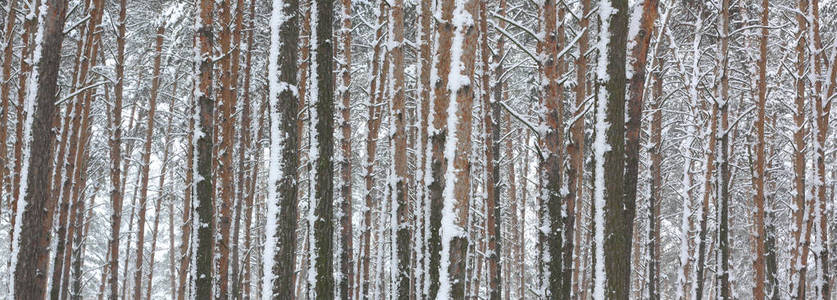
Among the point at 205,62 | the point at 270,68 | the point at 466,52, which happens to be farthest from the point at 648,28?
the point at 205,62

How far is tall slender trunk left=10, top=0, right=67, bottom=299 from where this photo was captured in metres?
8.08

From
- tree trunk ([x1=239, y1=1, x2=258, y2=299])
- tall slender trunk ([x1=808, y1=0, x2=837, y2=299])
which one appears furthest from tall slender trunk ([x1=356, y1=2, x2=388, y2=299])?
tall slender trunk ([x1=808, y1=0, x2=837, y2=299])

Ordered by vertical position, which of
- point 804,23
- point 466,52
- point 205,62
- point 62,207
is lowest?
point 62,207

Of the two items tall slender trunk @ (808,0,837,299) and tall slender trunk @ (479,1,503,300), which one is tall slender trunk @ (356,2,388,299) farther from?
tall slender trunk @ (808,0,837,299)

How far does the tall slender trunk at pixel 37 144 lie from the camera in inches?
318

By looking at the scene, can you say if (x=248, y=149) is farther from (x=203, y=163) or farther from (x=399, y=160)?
(x=399, y=160)

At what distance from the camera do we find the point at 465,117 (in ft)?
21.9

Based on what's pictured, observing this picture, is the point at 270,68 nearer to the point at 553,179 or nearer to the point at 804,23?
the point at 553,179

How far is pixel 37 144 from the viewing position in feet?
26.5

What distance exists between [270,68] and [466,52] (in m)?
2.77

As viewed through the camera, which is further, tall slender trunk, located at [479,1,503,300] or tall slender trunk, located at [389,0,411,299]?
tall slender trunk, located at [479,1,503,300]

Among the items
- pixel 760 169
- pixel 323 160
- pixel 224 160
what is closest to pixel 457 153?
pixel 323 160

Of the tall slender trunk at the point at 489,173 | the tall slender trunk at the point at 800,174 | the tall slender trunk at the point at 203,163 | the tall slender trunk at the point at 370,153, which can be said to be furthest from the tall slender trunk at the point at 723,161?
the tall slender trunk at the point at 203,163

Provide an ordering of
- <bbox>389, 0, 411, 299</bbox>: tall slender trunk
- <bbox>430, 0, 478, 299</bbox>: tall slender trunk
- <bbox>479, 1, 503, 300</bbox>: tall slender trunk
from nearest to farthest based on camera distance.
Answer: <bbox>430, 0, 478, 299</bbox>: tall slender trunk, <bbox>389, 0, 411, 299</bbox>: tall slender trunk, <bbox>479, 1, 503, 300</bbox>: tall slender trunk
